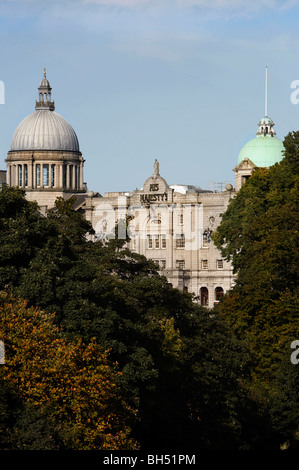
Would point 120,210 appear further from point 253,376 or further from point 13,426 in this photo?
point 13,426

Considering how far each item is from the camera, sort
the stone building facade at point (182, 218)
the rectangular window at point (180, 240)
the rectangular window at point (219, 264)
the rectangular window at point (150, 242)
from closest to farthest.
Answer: the stone building facade at point (182, 218) < the rectangular window at point (219, 264) < the rectangular window at point (180, 240) < the rectangular window at point (150, 242)

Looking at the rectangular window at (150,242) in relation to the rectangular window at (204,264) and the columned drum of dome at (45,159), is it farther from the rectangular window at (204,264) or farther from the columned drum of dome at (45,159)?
the columned drum of dome at (45,159)

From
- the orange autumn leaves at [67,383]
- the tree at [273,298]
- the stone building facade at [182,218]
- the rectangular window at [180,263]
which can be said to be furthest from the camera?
the rectangular window at [180,263]

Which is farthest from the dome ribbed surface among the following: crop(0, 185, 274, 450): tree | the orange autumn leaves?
the orange autumn leaves

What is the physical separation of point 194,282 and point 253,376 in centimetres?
8259

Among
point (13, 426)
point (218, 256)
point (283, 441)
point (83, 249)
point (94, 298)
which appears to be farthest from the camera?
point (218, 256)

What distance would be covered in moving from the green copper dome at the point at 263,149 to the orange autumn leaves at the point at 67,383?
96697 millimetres

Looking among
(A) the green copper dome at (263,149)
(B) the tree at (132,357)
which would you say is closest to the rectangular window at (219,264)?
(A) the green copper dome at (263,149)

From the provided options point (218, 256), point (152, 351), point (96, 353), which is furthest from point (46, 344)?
point (218, 256)

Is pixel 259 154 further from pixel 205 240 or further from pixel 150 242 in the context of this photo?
pixel 150 242

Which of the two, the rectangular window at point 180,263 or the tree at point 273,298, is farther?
the rectangular window at point 180,263

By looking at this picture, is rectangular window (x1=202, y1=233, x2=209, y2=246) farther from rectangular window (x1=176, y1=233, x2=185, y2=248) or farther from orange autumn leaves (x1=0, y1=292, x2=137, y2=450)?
orange autumn leaves (x1=0, y1=292, x2=137, y2=450)

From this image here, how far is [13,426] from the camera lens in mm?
45906

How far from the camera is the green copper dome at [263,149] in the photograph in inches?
5714
